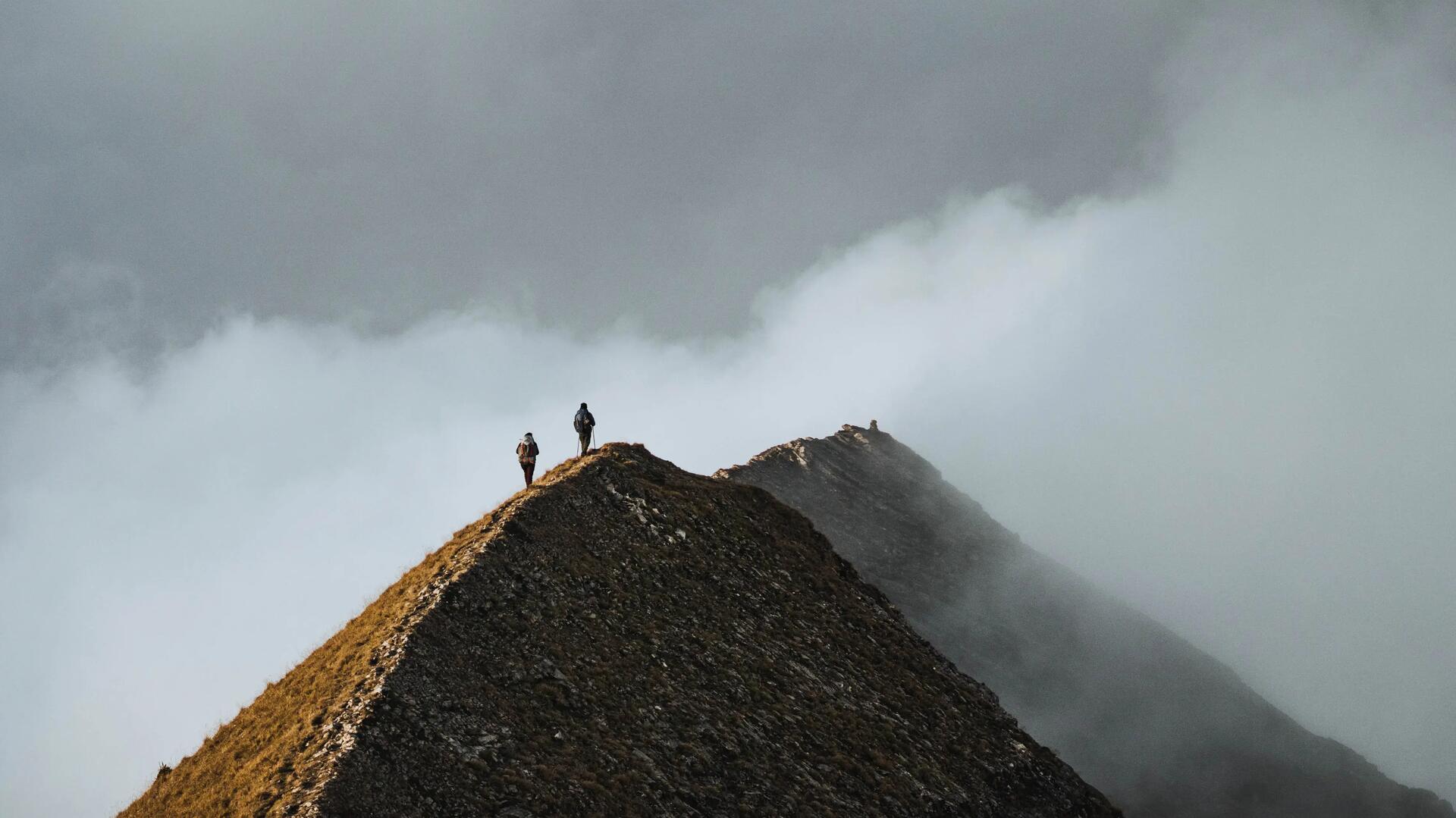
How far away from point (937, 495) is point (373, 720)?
339ft

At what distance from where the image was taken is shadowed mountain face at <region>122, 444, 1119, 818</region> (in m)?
21.9

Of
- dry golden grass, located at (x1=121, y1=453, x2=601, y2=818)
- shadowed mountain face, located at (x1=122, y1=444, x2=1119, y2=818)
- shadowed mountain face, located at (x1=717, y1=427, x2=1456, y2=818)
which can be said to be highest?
shadowed mountain face, located at (x1=717, y1=427, x2=1456, y2=818)

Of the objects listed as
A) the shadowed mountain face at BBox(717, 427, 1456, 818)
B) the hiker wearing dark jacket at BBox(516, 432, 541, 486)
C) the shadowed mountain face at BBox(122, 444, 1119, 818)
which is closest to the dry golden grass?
the shadowed mountain face at BBox(122, 444, 1119, 818)

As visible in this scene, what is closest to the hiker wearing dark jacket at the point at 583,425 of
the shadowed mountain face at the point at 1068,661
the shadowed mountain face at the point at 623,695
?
the shadowed mountain face at the point at 623,695

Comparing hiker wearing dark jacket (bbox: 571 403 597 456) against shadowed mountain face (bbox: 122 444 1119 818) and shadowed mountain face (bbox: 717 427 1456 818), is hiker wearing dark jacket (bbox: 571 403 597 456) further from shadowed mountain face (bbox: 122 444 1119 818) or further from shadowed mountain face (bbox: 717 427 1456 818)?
shadowed mountain face (bbox: 717 427 1456 818)

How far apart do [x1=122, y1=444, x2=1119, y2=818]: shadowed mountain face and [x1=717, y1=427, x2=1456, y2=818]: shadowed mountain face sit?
1866 inches

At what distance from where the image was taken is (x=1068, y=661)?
10819cm

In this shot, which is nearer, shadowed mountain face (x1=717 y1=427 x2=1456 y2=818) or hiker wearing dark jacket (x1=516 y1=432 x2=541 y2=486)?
hiker wearing dark jacket (x1=516 y1=432 x2=541 y2=486)

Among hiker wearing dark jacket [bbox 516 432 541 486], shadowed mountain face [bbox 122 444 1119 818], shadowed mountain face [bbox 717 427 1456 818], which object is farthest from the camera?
shadowed mountain face [bbox 717 427 1456 818]

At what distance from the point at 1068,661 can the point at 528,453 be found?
85.3 m

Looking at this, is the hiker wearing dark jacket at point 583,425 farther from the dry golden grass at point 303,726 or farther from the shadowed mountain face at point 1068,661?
the shadowed mountain face at point 1068,661

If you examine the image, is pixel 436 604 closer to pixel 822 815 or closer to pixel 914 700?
pixel 822 815

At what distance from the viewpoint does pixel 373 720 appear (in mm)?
21766

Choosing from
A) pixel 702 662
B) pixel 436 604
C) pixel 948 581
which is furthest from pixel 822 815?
pixel 948 581
